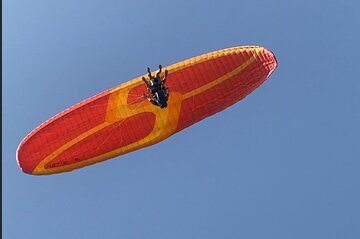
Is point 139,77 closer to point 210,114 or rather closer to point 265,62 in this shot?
point 210,114

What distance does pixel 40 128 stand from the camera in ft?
64.2

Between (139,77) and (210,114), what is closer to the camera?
(139,77)

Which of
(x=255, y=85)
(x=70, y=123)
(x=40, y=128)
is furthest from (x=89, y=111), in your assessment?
(x=255, y=85)

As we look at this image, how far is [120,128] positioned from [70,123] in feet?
8.12

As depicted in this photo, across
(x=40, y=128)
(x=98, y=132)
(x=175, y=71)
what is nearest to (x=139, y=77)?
(x=175, y=71)

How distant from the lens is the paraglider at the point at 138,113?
1967 cm

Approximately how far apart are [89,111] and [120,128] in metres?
1.82

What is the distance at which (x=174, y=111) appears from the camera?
2059cm

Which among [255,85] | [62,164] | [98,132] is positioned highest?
[255,85]

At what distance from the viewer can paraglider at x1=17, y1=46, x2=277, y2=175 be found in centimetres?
1967

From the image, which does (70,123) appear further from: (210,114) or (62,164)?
(210,114)

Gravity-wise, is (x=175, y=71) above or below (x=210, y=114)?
above

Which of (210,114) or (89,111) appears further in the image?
(210,114)

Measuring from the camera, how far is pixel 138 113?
20.4m
